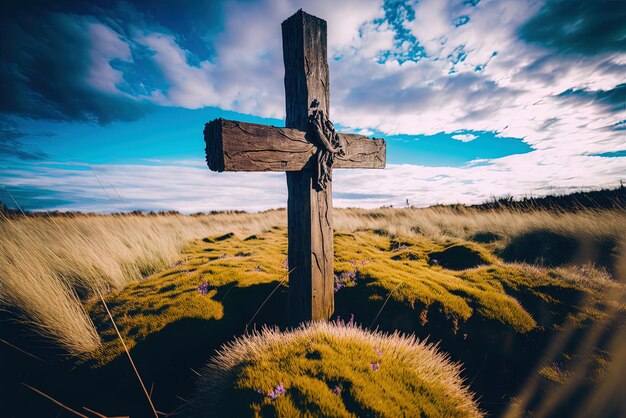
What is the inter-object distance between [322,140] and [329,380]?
9.34 feet

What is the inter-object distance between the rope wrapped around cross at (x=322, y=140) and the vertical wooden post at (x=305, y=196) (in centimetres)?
10

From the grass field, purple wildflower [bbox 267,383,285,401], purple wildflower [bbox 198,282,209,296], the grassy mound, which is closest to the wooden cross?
the grass field

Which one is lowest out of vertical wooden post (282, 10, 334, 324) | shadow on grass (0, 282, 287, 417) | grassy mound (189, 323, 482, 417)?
shadow on grass (0, 282, 287, 417)

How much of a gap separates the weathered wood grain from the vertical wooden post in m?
0.32

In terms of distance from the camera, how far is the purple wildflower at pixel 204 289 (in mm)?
4685

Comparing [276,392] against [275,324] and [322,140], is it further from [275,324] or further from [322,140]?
[322,140]

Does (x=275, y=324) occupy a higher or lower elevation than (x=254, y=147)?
lower

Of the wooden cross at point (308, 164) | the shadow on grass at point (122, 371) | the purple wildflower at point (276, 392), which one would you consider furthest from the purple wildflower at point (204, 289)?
the purple wildflower at point (276, 392)

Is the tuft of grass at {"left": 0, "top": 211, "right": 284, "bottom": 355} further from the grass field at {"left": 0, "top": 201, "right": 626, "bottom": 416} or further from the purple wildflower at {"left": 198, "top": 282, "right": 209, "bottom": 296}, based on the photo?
the purple wildflower at {"left": 198, "top": 282, "right": 209, "bottom": 296}

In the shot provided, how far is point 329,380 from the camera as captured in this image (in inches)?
89.7

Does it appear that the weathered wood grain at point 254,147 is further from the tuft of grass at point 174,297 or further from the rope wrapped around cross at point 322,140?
the tuft of grass at point 174,297

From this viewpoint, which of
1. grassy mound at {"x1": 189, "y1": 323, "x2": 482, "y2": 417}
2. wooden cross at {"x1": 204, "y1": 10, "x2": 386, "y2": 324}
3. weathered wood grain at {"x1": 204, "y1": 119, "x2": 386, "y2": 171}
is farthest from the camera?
wooden cross at {"x1": 204, "y1": 10, "x2": 386, "y2": 324}

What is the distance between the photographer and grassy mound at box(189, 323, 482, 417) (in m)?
2.05

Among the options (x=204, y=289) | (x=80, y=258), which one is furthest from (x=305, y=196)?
(x=80, y=258)
